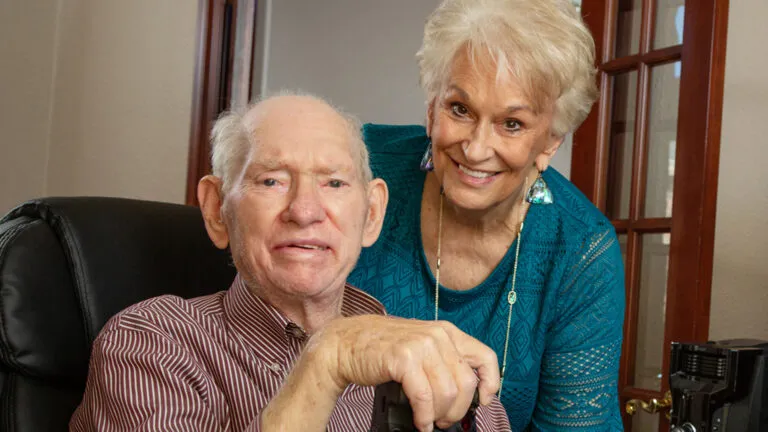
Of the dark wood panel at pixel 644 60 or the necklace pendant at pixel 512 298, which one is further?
the dark wood panel at pixel 644 60

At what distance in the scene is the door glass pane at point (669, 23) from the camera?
2240 millimetres

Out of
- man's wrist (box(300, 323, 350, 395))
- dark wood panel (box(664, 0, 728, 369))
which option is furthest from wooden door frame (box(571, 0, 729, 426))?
man's wrist (box(300, 323, 350, 395))

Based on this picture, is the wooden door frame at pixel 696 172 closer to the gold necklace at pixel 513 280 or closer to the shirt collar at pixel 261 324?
the gold necklace at pixel 513 280

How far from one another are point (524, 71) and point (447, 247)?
0.39 m

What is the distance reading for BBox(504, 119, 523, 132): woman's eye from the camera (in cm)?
149

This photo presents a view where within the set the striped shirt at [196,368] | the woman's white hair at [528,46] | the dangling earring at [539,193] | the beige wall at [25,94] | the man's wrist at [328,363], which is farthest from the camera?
the beige wall at [25,94]

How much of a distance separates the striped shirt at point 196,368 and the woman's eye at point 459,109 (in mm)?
482

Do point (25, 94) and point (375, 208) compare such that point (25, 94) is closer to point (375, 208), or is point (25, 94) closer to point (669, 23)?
point (669, 23)

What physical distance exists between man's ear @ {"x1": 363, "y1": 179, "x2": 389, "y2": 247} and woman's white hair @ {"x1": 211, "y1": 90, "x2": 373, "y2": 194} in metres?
0.04

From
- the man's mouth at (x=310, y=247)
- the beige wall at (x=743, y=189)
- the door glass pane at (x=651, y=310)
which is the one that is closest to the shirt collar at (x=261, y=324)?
the man's mouth at (x=310, y=247)

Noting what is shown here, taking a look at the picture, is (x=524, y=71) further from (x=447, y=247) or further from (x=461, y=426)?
(x=461, y=426)

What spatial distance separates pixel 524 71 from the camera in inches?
57.7

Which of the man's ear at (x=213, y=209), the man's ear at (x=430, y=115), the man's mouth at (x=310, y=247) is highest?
the man's ear at (x=430, y=115)

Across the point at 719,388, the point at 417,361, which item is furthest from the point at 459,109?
the point at 417,361
